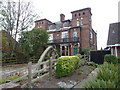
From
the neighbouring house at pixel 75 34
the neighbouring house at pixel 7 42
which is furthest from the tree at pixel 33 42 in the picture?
the neighbouring house at pixel 75 34

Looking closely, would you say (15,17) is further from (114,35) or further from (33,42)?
(114,35)

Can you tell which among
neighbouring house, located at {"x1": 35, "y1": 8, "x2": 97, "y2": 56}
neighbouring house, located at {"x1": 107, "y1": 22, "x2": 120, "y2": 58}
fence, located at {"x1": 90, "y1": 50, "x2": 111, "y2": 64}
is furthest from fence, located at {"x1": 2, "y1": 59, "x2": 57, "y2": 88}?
neighbouring house, located at {"x1": 35, "y1": 8, "x2": 97, "y2": 56}

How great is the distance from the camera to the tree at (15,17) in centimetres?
1706

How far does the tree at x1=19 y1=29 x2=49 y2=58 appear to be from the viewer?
17.5m

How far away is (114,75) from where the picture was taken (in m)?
3.78

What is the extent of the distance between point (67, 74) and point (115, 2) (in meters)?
9.65

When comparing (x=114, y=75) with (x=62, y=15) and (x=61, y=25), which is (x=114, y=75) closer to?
→ (x=61, y=25)

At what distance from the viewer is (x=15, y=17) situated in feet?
59.0

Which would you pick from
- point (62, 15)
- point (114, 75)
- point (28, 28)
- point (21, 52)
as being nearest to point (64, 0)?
point (28, 28)

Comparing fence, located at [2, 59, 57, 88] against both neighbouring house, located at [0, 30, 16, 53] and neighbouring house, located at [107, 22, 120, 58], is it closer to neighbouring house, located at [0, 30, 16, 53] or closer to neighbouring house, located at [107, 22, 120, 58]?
neighbouring house, located at [107, 22, 120, 58]

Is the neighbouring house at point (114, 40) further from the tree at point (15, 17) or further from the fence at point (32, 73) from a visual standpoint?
the tree at point (15, 17)

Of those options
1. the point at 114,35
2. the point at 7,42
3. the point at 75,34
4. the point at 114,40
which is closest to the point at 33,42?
the point at 7,42

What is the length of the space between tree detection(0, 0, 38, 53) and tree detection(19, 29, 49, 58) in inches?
56.8

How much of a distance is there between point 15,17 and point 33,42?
5335mm
